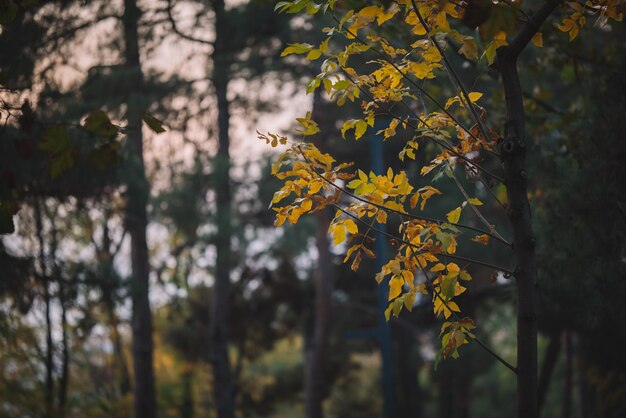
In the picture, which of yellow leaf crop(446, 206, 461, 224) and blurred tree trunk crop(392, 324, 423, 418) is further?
blurred tree trunk crop(392, 324, 423, 418)

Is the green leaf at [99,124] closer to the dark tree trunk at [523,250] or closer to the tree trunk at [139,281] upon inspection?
the dark tree trunk at [523,250]

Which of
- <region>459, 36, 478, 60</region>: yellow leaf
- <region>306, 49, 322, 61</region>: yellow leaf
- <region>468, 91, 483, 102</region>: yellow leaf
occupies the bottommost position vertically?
<region>468, 91, 483, 102</region>: yellow leaf

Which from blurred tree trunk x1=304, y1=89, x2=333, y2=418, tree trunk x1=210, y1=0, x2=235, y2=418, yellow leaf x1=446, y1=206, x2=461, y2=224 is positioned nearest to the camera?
yellow leaf x1=446, y1=206, x2=461, y2=224

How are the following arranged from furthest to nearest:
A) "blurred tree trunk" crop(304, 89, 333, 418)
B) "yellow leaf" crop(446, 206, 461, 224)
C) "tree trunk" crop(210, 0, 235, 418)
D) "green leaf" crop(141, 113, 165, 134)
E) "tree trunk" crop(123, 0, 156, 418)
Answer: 1. "blurred tree trunk" crop(304, 89, 333, 418)
2. "tree trunk" crop(210, 0, 235, 418)
3. "tree trunk" crop(123, 0, 156, 418)
4. "yellow leaf" crop(446, 206, 461, 224)
5. "green leaf" crop(141, 113, 165, 134)

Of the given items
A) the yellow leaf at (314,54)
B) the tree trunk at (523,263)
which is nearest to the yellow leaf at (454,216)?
the tree trunk at (523,263)

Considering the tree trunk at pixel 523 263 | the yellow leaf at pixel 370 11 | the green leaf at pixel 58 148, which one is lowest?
the tree trunk at pixel 523 263

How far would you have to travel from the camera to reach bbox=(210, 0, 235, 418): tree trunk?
8.92 m

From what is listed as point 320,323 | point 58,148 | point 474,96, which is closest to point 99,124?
point 58,148

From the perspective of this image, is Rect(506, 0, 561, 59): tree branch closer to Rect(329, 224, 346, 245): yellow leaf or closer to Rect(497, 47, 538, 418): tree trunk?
Rect(497, 47, 538, 418): tree trunk

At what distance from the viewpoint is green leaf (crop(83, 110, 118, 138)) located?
196 cm

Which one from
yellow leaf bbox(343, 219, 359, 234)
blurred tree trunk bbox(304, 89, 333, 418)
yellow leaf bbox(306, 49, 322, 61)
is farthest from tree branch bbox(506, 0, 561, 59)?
blurred tree trunk bbox(304, 89, 333, 418)

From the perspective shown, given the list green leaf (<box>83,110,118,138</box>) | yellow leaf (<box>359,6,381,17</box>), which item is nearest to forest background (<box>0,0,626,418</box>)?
green leaf (<box>83,110,118,138</box>)

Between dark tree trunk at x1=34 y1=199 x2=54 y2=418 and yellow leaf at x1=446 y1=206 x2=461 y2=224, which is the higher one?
dark tree trunk at x1=34 y1=199 x2=54 y2=418

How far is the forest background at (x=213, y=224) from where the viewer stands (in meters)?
4.14
